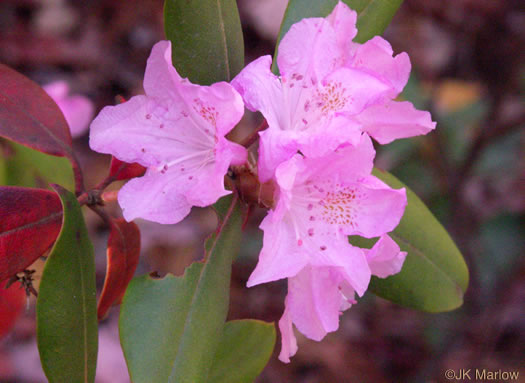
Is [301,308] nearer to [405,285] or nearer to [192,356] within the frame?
[192,356]

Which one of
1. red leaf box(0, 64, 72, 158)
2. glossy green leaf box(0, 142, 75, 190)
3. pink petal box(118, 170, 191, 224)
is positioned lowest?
glossy green leaf box(0, 142, 75, 190)

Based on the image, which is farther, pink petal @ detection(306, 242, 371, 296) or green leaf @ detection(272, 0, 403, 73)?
green leaf @ detection(272, 0, 403, 73)

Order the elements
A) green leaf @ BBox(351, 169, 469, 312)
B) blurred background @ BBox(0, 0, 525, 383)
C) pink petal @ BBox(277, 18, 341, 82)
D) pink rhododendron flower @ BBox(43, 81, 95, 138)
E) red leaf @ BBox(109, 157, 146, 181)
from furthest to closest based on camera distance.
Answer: blurred background @ BBox(0, 0, 525, 383)
pink rhododendron flower @ BBox(43, 81, 95, 138)
green leaf @ BBox(351, 169, 469, 312)
red leaf @ BBox(109, 157, 146, 181)
pink petal @ BBox(277, 18, 341, 82)

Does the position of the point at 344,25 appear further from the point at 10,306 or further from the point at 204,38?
the point at 10,306

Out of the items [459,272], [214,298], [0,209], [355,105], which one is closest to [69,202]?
[0,209]

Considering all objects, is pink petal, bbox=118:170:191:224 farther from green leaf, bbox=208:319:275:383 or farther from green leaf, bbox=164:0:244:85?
green leaf, bbox=208:319:275:383

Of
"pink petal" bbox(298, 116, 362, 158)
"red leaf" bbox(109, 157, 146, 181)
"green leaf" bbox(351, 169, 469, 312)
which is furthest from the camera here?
"green leaf" bbox(351, 169, 469, 312)

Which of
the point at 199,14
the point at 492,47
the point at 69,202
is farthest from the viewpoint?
the point at 492,47

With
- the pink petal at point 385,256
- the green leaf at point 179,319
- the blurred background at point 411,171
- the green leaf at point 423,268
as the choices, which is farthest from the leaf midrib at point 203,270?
the blurred background at point 411,171

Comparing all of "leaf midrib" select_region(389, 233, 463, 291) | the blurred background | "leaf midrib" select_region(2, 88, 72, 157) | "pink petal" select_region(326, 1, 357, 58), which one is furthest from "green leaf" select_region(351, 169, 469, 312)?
the blurred background
